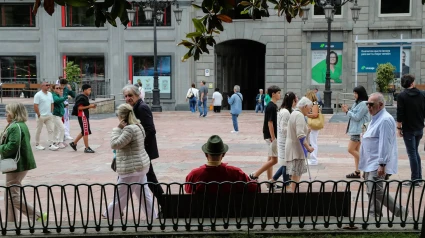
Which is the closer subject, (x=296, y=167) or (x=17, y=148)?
(x=17, y=148)

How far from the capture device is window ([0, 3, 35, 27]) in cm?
3659

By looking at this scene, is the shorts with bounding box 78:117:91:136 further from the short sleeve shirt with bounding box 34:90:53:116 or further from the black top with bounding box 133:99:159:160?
the black top with bounding box 133:99:159:160

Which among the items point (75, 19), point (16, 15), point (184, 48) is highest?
point (16, 15)

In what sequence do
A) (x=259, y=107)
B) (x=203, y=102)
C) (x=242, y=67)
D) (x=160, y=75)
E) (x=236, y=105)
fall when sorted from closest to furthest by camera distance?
(x=236, y=105) → (x=203, y=102) → (x=259, y=107) → (x=160, y=75) → (x=242, y=67)

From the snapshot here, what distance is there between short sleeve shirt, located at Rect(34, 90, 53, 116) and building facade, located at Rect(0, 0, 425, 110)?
19.2 metres

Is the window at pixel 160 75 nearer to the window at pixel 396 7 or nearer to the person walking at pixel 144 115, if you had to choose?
the window at pixel 396 7

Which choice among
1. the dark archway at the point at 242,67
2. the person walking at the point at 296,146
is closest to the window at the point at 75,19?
the dark archway at the point at 242,67

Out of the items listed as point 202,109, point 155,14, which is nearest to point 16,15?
point 155,14

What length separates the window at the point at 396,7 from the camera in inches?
1316

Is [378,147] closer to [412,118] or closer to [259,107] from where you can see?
[412,118]

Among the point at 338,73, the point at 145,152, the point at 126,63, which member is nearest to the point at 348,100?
the point at 338,73

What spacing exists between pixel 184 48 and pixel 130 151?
28228mm

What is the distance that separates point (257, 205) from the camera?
23.0 ft

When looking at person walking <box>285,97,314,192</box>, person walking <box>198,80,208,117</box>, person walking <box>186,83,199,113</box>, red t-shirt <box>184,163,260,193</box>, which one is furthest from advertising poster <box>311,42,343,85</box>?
red t-shirt <box>184,163,260,193</box>
